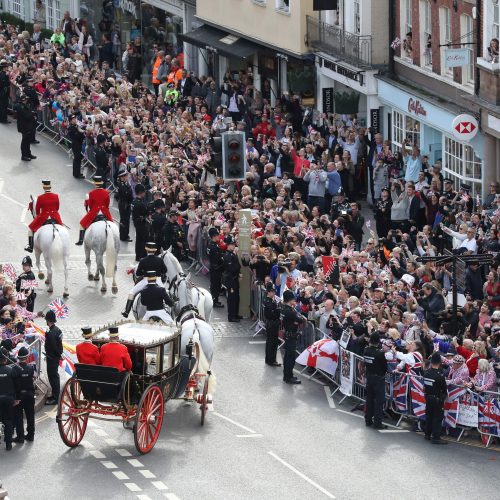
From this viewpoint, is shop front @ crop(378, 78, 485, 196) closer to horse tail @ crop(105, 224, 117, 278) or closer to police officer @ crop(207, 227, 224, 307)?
police officer @ crop(207, 227, 224, 307)

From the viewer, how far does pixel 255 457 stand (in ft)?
96.6

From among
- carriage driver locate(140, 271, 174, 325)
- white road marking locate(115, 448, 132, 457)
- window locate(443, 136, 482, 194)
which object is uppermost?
window locate(443, 136, 482, 194)

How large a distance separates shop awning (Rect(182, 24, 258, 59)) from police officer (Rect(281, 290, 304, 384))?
2231 centimetres

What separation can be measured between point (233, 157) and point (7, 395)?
10.2 meters

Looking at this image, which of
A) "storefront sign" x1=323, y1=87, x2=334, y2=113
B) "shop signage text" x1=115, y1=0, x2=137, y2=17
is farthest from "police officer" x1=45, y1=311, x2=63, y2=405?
"shop signage text" x1=115, y1=0, x2=137, y2=17

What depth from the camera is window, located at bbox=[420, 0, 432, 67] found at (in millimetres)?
45125

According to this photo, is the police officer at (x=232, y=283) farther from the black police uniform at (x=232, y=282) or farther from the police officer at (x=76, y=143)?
the police officer at (x=76, y=143)

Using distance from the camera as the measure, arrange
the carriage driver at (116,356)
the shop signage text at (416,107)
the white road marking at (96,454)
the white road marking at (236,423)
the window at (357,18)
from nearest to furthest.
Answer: the carriage driver at (116,356), the white road marking at (96,454), the white road marking at (236,423), the shop signage text at (416,107), the window at (357,18)

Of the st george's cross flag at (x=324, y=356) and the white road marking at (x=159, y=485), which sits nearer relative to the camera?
the white road marking at (x=159, y=485)

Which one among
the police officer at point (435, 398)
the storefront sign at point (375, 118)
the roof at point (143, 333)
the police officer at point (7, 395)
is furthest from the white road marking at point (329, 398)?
the storefront sign at point (375, 118)

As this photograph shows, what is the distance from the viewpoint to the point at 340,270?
36.2 meters

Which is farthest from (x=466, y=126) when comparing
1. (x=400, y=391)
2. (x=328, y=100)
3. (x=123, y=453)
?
(x=123, y=453)

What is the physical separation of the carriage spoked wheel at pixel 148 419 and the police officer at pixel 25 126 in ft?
74.4

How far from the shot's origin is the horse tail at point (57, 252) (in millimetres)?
38406
